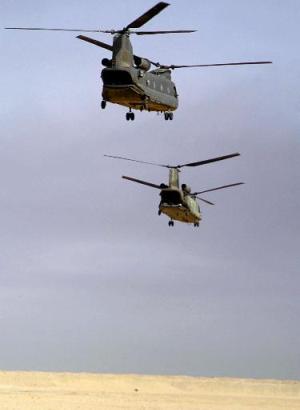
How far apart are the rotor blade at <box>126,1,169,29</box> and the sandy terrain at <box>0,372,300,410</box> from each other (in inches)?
1087

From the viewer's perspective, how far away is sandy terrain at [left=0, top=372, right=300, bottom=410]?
66.2 m

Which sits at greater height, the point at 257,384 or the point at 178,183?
the point at 178,183

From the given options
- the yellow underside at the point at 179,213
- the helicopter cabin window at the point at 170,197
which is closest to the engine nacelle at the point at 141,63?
the helicopter cabin window at the point at 170,197

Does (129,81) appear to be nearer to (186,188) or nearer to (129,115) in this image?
A: (129,115)

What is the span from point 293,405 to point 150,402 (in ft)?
39.8

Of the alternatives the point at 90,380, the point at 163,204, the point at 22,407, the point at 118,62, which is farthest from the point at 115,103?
the point at 90,380

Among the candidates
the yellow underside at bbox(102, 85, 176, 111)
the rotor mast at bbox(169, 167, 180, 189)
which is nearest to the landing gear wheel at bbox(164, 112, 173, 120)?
the yellow underside at bbox(102, 85, 176, 111)

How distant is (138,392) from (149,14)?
45.3 m

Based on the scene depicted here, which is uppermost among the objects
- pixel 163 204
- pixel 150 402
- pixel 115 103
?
pixel 115 103

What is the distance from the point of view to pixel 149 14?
4144 centimetres

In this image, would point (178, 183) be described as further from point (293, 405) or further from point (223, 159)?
point (293, 405)

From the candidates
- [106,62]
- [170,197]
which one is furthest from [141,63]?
[170,197]

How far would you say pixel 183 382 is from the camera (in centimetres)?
9044

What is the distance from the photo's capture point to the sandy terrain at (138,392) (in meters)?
66.2
